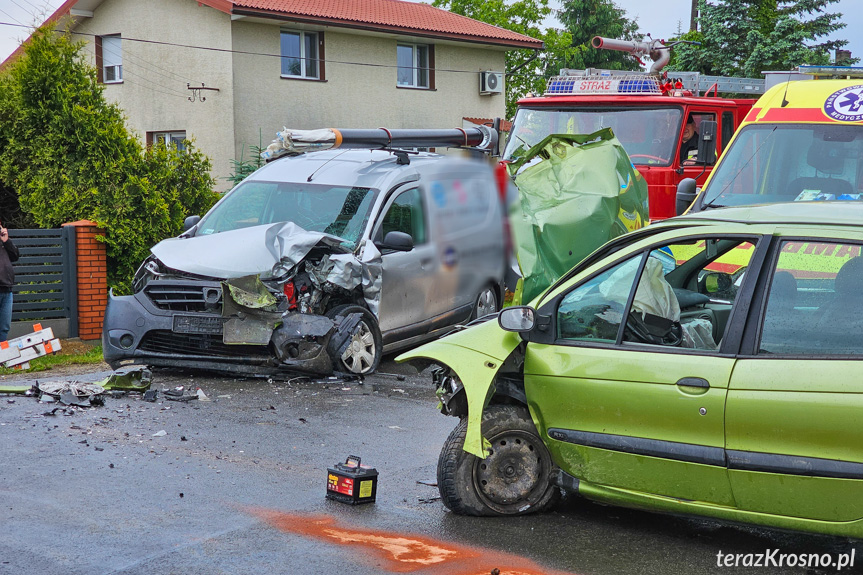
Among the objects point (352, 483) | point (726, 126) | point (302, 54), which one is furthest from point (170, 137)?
point (352, 483)

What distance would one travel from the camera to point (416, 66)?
27.9 metres

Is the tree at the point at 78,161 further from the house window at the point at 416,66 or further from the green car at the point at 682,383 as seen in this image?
the house window at the point at 416,66

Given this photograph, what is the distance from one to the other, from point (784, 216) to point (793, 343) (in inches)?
26.7

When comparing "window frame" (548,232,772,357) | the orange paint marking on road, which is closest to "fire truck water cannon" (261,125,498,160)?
"window frame" (548,232,772,357)

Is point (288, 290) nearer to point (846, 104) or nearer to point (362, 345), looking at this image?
point (362, 345)

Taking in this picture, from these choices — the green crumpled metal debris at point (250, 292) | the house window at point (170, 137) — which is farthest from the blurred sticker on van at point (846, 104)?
the house window at point (170, 137)

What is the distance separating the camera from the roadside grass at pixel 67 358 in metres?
10.2

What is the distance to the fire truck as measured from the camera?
12.1m

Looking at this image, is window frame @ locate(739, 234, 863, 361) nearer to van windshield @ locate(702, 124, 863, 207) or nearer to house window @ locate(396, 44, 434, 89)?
van windshield @ locate(702, 124, 863, 207)

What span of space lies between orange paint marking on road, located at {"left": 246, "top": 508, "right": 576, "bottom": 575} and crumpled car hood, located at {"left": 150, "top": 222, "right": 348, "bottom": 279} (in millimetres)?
3642

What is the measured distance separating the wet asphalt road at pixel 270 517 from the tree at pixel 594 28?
2074 cm

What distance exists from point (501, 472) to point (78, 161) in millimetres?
9778

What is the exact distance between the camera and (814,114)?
866 cm

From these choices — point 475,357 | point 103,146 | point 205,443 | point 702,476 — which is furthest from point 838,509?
point 103,146
